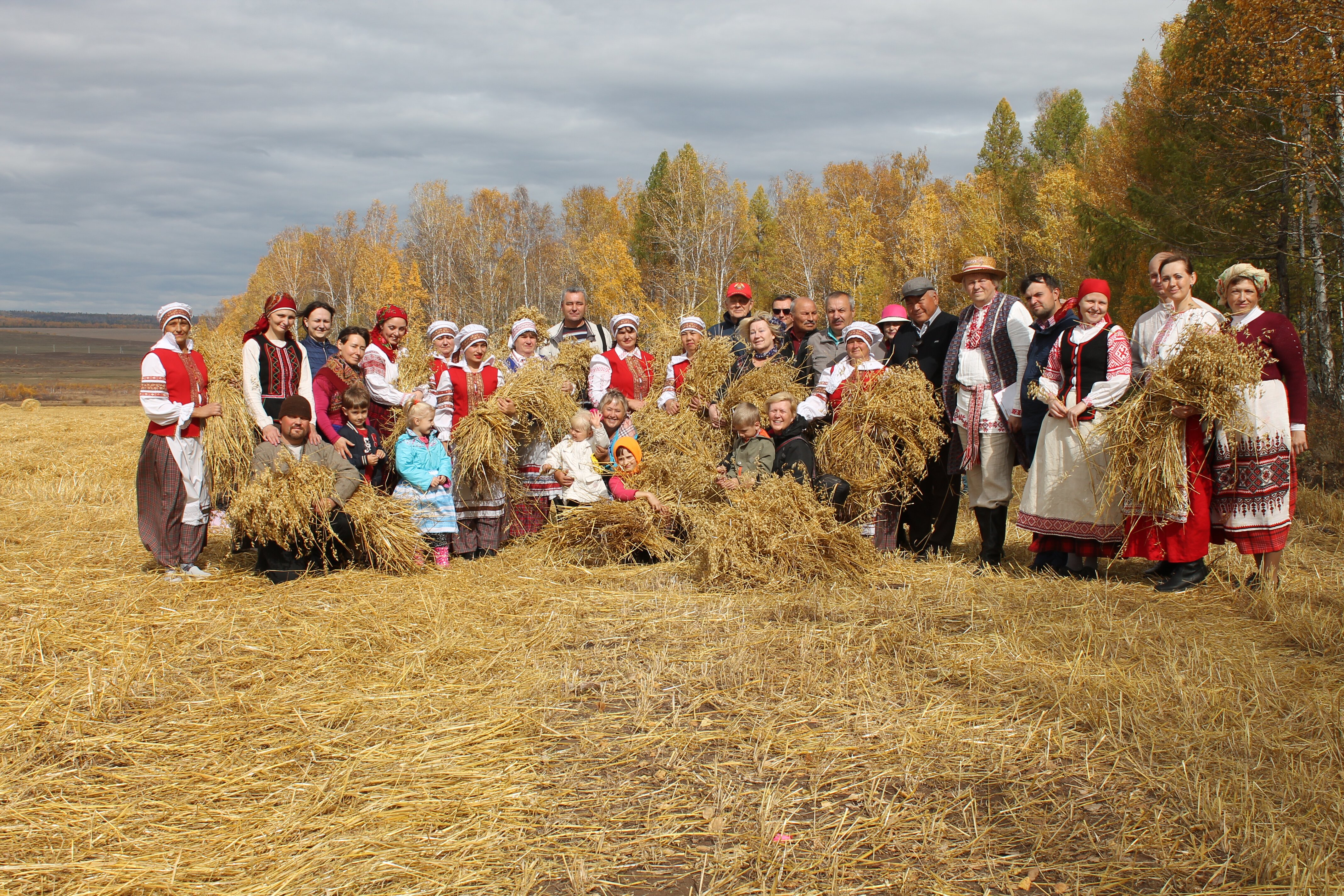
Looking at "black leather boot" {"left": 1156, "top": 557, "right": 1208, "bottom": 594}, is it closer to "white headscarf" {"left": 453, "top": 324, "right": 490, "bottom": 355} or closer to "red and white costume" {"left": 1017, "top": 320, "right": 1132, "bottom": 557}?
"red and white costume" {"left": 1017, "top": 320, "right": 1132, "bottom": 557}

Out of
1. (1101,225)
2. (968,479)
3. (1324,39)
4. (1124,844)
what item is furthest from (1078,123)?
(1124,844)

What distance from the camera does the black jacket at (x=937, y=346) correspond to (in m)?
6.36

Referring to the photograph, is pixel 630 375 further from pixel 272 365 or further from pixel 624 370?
pixel 272 365

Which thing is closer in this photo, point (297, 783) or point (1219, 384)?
point (297, 783)

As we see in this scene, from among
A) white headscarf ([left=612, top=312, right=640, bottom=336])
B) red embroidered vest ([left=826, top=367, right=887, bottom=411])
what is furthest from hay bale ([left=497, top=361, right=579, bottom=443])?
red embroidered vest ([left=826, top=367, right=887, bottom=411])

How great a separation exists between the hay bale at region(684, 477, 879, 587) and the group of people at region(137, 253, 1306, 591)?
38cm

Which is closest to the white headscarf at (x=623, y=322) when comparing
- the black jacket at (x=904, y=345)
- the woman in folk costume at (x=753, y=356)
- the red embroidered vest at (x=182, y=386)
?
the woman in folk costume at (x=753, y=356)

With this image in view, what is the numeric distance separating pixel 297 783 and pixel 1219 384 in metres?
4.93

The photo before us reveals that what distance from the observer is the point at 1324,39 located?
33.0 ft

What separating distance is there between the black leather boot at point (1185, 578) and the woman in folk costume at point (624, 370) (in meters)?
3.91

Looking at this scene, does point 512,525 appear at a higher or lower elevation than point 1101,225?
lower

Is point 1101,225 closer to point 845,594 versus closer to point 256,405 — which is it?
point 845,594

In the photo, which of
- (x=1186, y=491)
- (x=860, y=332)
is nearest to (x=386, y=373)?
(x=860, y=332)

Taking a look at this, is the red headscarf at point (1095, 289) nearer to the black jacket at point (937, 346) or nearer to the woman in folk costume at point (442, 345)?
the black jacket at point (937, 346)
